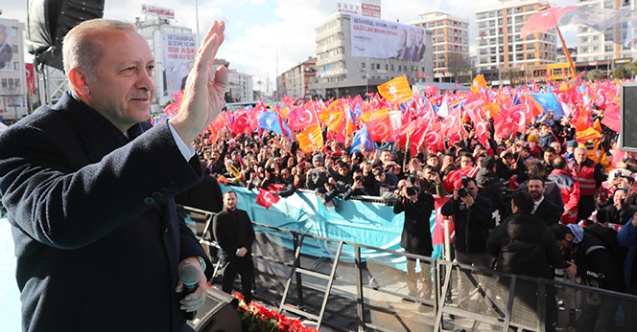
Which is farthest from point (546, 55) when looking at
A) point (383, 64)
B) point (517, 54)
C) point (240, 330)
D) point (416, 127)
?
point (240, 330)

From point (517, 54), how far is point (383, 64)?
158 feet

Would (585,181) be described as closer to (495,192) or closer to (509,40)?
(495,192)

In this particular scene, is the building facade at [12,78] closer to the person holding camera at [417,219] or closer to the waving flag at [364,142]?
the waving flag at [364,142]

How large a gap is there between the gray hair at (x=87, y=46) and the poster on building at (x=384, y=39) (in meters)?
79.7

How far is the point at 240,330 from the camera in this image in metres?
3.73

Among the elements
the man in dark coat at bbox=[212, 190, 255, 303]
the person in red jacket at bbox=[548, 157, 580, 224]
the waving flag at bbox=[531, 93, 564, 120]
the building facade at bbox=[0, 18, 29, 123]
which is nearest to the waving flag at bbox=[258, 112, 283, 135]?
the waving flag at bbox=[531, 93, 564, 120]

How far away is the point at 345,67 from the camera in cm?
9469

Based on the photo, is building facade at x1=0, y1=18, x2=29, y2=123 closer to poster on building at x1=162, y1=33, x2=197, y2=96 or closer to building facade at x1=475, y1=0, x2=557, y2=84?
poster on building at x1=162, y1=33, x2=197, y2=96

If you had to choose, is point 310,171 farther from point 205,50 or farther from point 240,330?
point 205,50

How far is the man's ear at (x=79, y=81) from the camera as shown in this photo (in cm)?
130

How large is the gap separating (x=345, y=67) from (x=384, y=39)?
12135mm

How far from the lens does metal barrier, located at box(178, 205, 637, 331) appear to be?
4.25 meters

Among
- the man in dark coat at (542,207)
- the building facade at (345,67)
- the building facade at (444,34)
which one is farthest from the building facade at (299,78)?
the man in dark coat at (542,207)

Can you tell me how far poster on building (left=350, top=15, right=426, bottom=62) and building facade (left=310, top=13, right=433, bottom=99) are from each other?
14.7ft
